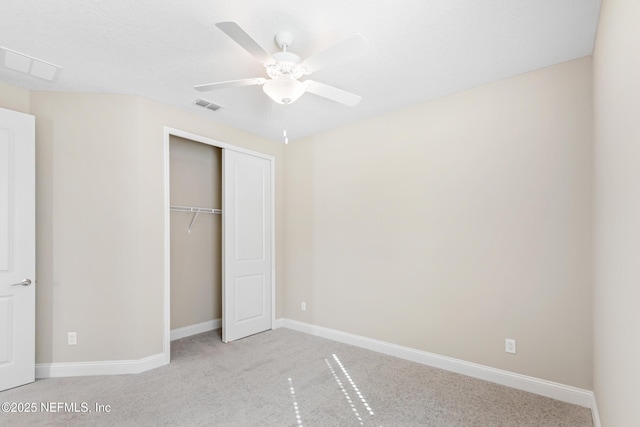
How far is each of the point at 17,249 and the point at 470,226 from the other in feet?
12.6

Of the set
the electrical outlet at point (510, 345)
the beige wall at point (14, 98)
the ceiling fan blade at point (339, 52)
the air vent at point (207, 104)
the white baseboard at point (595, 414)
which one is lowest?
the white baseboard at point (595, 414)

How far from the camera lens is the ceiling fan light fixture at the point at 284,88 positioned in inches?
85.7

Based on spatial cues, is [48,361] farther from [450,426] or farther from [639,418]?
[639,418]

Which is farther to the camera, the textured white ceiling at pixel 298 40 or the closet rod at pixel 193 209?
the closet rod at pixel 193 209

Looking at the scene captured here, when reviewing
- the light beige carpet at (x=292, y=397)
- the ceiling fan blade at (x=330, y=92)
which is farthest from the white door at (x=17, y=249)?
the ceiling fan blade at (x=330, y=92)

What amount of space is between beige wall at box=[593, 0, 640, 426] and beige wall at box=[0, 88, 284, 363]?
3410 millimetres

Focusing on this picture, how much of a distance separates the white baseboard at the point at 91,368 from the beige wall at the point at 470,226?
196 centimetres

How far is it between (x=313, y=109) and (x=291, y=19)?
1.46m

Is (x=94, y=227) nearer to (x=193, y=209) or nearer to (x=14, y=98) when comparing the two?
(x=193, y=209)

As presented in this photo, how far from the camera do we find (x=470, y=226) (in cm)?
299

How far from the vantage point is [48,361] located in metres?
2.96

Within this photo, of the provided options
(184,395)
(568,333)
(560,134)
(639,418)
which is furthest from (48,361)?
(560,134)

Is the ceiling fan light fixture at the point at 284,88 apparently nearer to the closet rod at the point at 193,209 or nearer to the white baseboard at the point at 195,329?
the closet rod at the point at 193,209

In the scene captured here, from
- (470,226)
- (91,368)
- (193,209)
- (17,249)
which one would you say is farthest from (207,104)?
(470,226)
